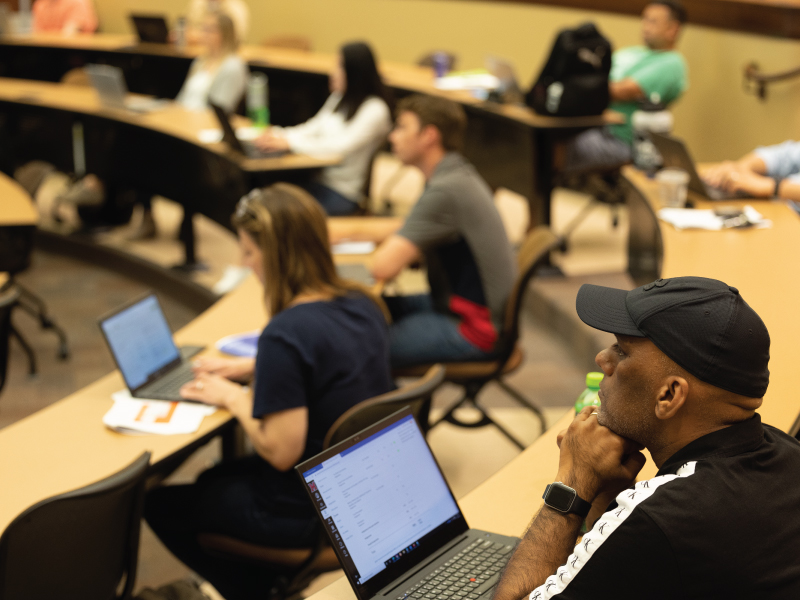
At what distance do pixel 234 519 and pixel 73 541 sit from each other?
21.1 inches

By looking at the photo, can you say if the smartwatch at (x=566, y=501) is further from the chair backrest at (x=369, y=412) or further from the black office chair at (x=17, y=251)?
the black office chair at (x=17, y=251)

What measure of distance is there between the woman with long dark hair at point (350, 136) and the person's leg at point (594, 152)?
1.02 meters

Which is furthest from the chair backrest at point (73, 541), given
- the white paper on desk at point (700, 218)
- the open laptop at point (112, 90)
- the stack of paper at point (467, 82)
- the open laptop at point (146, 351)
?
the stack of paper at point (467, 82)

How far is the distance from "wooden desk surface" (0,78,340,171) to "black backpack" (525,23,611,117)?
3.99ft

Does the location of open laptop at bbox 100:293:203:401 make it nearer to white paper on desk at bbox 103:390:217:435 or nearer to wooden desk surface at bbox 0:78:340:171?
white paper on desk at bbox 103:390:217:435

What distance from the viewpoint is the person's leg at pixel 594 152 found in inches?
185

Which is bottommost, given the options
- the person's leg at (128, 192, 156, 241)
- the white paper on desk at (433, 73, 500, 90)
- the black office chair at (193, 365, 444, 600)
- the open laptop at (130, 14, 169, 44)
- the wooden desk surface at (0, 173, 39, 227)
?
the person's leg at (128, 192, 156, 241)

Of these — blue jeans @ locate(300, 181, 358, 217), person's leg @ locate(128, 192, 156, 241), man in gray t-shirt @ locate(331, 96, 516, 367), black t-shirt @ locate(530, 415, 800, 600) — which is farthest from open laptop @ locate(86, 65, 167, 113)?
black t-shirt @ locate(530, 415, 800, 600)

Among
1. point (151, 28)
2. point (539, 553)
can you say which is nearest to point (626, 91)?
point (539, 553)

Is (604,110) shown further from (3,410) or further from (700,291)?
(700,291)

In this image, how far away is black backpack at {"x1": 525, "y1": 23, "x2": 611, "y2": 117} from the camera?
4461 millimetres

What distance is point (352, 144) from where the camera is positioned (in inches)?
172

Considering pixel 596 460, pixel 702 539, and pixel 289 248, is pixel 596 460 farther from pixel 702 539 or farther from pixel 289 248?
pixel 289 248

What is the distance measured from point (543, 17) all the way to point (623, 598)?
248 inches
